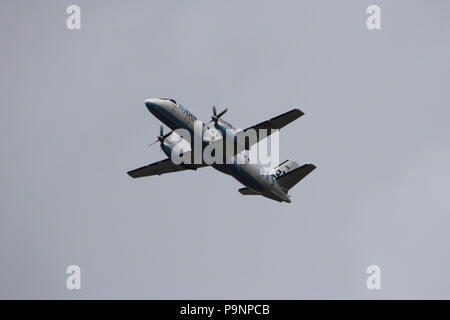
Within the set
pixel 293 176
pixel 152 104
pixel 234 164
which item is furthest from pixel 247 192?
pixel 152 104

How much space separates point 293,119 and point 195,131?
27.1ft

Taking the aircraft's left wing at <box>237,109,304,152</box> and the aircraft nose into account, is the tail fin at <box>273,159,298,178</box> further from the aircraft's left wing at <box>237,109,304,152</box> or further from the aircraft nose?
the aircraft nose

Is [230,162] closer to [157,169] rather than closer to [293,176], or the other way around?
[293,176]

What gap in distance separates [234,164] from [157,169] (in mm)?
9734

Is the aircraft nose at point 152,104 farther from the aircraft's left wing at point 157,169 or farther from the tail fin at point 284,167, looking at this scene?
the tail fin at point 284,167

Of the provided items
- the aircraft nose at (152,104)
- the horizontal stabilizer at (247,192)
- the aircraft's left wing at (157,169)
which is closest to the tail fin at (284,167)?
the horizontal stabilizer at (247,192)

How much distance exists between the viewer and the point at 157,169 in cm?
6850

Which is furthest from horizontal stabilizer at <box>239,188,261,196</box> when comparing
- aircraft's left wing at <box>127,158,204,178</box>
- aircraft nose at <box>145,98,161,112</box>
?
aircraft nose at <box>145,98,161,112</box>

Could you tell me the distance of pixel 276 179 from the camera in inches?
2586

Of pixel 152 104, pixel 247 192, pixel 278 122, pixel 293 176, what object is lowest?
pixel 247 192

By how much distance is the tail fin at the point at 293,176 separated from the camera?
64375mm
